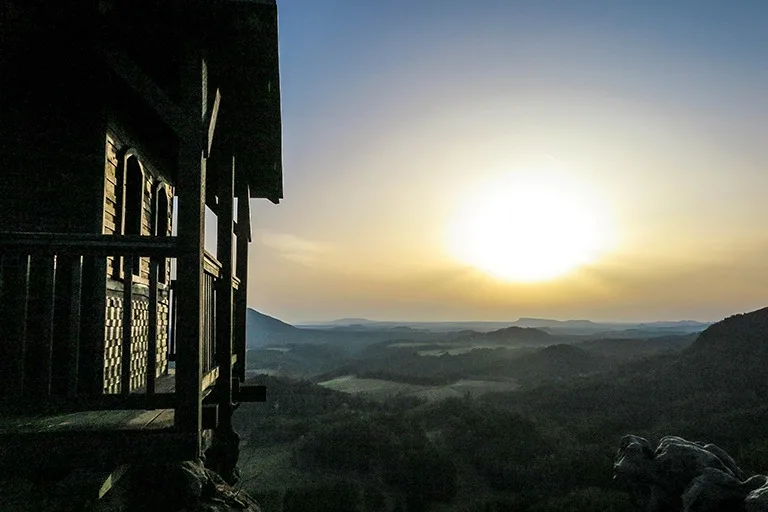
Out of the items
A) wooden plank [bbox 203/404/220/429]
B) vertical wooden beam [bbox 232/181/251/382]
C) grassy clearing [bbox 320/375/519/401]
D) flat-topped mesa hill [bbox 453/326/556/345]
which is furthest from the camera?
flat-topped mesa hill [bbox 453/326/556/345]

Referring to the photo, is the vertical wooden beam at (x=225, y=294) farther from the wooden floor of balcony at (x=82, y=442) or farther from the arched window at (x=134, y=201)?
the wooden floor of balcony at (x=82, y=442)

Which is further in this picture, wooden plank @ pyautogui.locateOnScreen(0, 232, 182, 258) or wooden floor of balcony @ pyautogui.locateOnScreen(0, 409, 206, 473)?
wooden plank @ pyautogui.locateOnScreen(0, 232, 182, 258)

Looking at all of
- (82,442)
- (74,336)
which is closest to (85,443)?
(82,442)

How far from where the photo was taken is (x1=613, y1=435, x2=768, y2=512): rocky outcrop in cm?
999

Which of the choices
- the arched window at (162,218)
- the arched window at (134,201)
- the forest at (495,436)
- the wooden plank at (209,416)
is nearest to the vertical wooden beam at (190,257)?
the wooden plank at (209,416)

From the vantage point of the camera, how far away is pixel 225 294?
7488mm

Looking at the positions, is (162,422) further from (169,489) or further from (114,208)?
(114,208)

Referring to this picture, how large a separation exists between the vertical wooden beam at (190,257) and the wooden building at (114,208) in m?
0.01

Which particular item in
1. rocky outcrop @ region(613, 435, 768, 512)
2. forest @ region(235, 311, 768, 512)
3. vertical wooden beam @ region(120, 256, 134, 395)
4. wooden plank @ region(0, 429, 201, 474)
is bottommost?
forest @ region(235, 311, 768, 512)

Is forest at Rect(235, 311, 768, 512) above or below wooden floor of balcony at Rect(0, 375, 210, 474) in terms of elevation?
below

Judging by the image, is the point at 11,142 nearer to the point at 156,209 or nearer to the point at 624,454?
the point at 156,209

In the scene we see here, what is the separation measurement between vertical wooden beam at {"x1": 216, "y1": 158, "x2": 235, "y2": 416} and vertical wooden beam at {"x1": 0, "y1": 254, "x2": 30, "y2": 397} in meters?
2.30

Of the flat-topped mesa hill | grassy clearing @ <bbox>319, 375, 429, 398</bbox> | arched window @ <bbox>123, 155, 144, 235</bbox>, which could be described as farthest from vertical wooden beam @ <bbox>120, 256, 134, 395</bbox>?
the flat-topped mesa hill

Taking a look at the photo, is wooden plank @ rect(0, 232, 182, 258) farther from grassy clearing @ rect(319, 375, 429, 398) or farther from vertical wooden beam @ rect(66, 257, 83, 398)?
grassy clearing @ rect(319, 375, 429, 398)
